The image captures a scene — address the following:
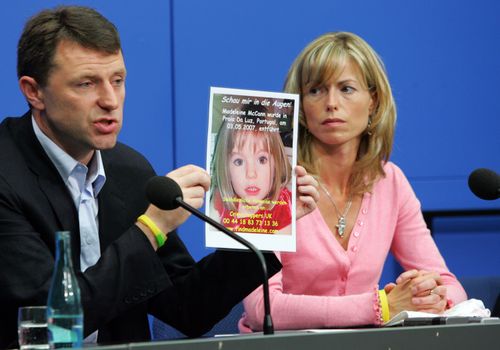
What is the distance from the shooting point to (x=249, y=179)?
2361 mm

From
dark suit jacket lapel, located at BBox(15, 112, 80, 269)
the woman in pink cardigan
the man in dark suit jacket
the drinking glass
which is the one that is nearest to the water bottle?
the drinking glass

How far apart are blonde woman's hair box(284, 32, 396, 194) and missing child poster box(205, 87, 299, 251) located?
0.60m

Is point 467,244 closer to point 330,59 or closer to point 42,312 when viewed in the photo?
point 330,59

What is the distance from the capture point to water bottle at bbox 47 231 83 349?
1.87 metres

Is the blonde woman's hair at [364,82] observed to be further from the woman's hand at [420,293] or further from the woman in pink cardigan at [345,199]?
the woman's hand at [420,293]

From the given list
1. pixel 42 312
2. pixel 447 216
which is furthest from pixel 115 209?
pixel 447 216

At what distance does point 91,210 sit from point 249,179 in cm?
41

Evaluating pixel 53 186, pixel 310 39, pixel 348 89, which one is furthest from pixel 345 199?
pixel 310 39

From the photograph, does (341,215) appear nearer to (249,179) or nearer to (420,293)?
(420,293)

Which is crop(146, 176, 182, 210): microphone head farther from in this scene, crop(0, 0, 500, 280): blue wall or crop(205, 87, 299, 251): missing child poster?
crop(0, 0, 500, 280): blue wall

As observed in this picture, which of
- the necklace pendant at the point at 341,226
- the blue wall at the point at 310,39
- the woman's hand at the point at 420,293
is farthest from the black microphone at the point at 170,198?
the blue wall at the point at 310,39

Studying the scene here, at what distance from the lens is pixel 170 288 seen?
2637mm

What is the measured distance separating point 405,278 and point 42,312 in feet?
3.41

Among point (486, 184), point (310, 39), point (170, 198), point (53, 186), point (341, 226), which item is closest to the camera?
point (170, 198)
